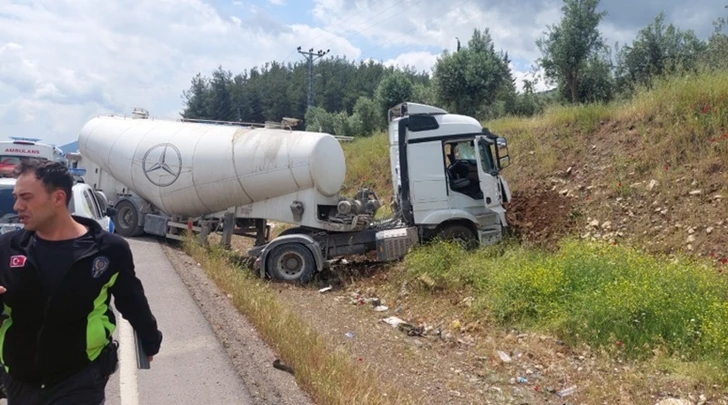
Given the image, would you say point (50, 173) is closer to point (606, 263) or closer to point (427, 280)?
point (606, 263)

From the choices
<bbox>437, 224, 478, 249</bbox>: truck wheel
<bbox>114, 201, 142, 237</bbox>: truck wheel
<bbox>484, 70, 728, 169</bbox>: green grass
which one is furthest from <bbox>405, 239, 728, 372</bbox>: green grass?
<bbox>114, 201, 142, 237</bbox>: truck wheel

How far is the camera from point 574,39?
64.1ft

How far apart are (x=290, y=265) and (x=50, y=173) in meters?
8.60

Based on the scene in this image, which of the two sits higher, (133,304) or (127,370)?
(133,304)

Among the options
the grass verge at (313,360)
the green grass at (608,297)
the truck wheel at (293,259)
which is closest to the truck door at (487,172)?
the green grass at (608,297)

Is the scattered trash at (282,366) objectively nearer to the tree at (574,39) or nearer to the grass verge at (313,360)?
the grass verge at (313,360)

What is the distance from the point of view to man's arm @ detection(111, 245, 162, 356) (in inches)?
106

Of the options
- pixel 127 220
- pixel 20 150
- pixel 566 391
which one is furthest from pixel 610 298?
pixel 20 150

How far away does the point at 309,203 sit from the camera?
37.6 feet

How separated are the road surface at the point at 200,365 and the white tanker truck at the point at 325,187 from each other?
12.8 ft

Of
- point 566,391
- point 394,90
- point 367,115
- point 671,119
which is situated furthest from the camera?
point 367,115

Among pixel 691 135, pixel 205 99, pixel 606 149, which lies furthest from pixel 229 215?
pixel 205 99

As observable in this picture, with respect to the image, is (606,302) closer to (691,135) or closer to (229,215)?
(691,135)

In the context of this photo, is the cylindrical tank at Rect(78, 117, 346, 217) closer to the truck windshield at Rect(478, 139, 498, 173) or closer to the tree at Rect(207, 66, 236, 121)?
the truck windshield at Rect(478, 139, 498, 173)
